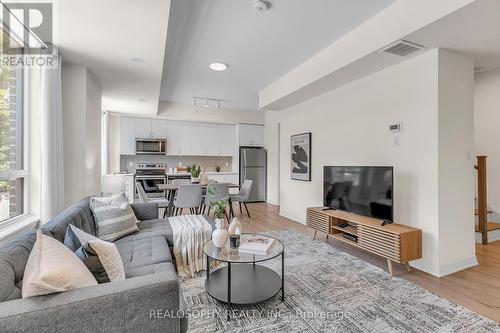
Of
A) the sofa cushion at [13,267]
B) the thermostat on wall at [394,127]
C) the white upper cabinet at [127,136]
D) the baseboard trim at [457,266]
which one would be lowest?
the baseboard trim at [457,266]

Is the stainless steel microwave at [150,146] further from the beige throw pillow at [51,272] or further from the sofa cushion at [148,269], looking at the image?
the beige throw pillow at [51,272]

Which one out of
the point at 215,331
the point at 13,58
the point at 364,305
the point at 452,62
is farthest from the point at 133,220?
the point at 452,62

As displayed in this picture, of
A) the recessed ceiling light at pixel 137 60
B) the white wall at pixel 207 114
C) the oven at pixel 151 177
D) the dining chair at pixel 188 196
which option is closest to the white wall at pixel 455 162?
the recessed ceiling light at pixel 137 60

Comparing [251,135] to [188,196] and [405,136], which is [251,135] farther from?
[405,136]

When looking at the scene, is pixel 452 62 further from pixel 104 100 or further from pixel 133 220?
pixel 104 100

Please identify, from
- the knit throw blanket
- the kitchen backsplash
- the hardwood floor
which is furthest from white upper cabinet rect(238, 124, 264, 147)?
the knit throw blanket

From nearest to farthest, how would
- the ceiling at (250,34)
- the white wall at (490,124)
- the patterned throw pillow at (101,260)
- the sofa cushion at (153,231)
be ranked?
the patterned throw pillow at (101,260)
the ceiling at (250,34)
the sofa cushion at (153,231)
the white wall at (490,124)

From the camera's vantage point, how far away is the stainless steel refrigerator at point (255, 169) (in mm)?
7051

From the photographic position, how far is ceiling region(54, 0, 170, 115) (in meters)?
1.98

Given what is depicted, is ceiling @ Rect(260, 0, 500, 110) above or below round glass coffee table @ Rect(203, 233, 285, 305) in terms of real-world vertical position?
above

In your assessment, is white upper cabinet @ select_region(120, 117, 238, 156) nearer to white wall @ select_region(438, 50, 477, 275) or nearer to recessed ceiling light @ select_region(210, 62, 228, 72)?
recessed ceiling light @ select_region(210, 62, 228, 72)

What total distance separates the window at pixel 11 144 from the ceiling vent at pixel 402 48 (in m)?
3.59

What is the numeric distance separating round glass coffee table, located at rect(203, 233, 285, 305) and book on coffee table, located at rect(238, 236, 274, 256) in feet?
0.11

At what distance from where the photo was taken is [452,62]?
2.65m
